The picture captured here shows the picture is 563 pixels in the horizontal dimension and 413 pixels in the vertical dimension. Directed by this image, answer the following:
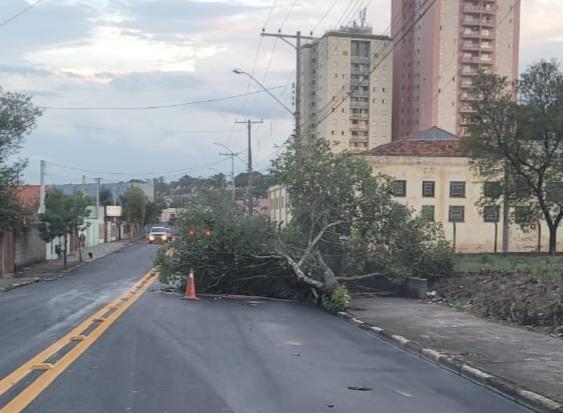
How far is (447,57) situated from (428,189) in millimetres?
44651

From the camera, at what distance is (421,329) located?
1433cm

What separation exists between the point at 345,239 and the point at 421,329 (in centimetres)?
806

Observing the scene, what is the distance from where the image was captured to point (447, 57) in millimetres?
92000

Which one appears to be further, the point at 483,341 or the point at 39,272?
the point at 39,272

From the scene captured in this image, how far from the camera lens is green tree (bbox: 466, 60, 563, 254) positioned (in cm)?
3334

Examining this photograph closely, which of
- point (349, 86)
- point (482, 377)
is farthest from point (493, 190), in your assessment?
point (482, 377)

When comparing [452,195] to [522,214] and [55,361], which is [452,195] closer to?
[522,214]

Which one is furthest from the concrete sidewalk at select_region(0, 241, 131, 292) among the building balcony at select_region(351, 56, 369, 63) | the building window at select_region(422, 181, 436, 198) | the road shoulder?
the building balcony at select_region(351, 56, 369, 63)

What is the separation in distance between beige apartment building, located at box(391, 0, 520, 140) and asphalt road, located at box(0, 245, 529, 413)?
6568 cm

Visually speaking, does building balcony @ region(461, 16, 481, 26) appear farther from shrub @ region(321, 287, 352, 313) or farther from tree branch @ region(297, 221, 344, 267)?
shrub @ region(321, 287, 352, 313)

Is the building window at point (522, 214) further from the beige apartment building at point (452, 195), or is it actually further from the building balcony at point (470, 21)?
the building balcony at point (470, 21)

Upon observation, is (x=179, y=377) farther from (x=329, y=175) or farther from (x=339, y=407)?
(x=329, y=175)

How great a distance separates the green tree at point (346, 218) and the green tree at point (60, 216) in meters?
20.1

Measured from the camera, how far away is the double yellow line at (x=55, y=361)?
24.2 ft
